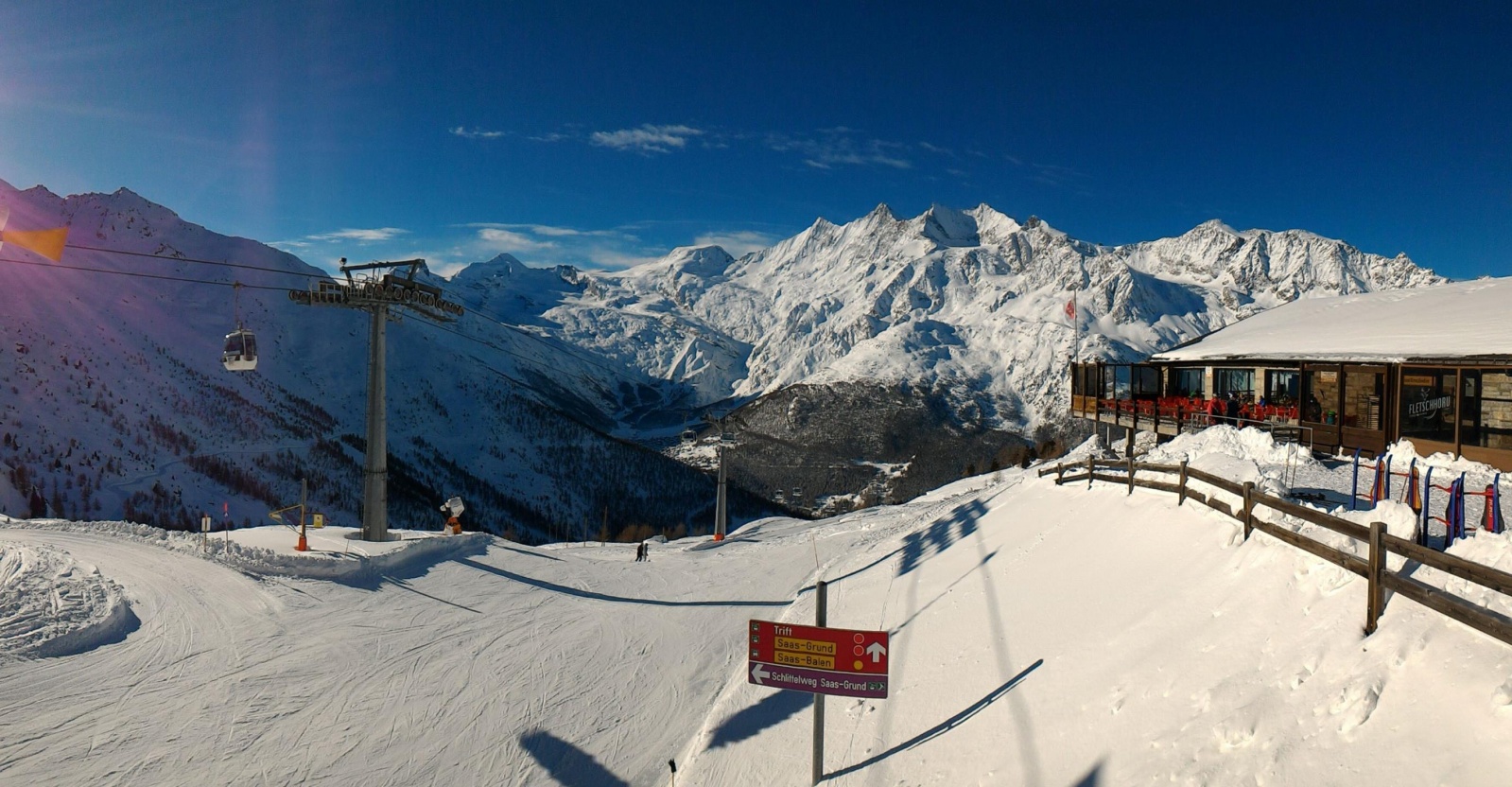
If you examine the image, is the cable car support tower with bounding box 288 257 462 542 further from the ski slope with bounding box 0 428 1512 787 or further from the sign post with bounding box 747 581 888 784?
the sign post with bounding box 747 581 888 784

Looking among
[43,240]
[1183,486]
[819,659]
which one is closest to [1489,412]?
[1183,486]

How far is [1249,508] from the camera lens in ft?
29.8

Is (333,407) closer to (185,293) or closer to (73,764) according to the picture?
(185,293)

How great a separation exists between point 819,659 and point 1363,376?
26.0 meters

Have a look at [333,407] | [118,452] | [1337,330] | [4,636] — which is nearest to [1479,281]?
[1337,330]

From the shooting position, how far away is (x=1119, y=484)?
55.0 ft

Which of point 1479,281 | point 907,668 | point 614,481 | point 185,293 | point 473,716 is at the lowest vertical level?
point 614,481

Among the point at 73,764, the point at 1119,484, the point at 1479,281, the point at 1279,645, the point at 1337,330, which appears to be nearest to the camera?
the point at 1279,645

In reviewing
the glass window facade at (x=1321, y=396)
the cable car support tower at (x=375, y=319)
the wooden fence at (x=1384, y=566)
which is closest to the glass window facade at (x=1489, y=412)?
the glass window facade at (x=1321, y=396)

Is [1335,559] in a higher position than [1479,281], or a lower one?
lower

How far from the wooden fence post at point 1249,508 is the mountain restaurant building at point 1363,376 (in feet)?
40.9

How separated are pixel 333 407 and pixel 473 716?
337ft

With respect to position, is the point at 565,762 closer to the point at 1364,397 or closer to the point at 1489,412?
→ the point at 1489,412

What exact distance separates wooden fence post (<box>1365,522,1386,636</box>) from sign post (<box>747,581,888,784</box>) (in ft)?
13.8
